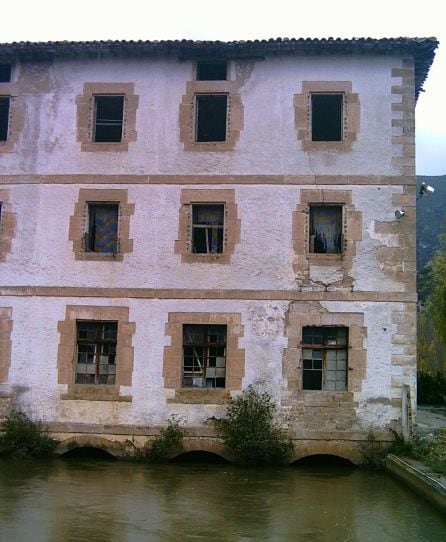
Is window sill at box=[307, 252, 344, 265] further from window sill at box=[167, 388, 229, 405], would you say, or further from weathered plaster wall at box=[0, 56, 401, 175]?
window sill at box=[167, 388, 229, 405]

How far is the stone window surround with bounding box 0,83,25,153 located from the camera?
53.6 feet

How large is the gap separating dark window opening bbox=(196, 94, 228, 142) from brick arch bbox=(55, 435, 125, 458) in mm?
7218

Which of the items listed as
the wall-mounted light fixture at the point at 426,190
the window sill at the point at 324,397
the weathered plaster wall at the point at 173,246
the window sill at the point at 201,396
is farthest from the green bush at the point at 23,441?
the wall-mounted light fixture at the point at 426,190

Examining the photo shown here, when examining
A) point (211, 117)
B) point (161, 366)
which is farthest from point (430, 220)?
point (161, 366)

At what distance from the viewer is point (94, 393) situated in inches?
599

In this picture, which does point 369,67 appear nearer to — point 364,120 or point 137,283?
point 364,120

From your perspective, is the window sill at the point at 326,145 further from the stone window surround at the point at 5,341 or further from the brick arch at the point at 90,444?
the brick arch at the point at 90,444

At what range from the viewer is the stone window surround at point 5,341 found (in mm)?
15516

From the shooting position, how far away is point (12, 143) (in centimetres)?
1633

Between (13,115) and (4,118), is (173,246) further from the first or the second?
(4,118)

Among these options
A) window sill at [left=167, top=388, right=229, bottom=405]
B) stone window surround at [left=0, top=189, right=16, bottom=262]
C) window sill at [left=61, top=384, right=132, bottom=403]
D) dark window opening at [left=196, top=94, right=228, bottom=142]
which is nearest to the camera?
window sill at [left=167, top=388, right=229, bottom=405]

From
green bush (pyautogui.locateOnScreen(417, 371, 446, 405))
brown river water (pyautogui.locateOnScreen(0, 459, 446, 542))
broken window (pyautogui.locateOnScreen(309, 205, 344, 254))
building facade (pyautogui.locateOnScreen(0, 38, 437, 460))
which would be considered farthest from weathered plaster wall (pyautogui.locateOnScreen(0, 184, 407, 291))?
green bush (pyautogui.locateOnScreen(417, 371, 446, 405))

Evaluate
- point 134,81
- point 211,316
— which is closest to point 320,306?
point 211,316

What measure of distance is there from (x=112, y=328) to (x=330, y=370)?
16.3ft
